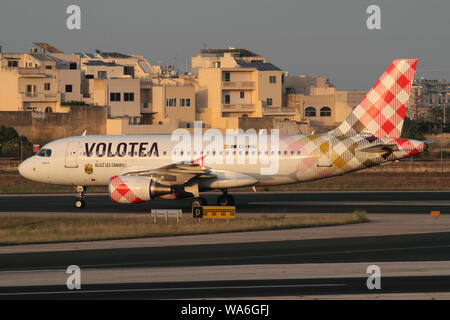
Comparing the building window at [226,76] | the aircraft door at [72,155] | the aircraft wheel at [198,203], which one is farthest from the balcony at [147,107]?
the aircraft wheel at [198,203]

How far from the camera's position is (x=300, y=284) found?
1820 cm

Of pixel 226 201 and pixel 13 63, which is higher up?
pixel 13 63

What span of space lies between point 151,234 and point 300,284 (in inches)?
416

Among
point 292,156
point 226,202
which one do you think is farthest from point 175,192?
point 292,156

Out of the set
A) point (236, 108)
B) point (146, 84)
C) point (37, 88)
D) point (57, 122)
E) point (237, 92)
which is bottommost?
point (57, 122)

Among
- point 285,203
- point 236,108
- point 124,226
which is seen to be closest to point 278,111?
point 236,108

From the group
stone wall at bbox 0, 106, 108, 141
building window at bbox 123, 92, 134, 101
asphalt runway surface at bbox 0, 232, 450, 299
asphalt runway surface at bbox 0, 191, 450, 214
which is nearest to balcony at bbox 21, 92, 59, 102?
stone wall at bbox 0, 106, 108, 141

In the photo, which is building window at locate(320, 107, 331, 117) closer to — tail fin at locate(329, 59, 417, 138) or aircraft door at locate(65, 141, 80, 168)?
tail fin at locate(329, 59, 417, 138)

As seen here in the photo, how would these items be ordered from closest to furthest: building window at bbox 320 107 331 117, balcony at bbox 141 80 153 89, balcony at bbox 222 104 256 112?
balcony at bbox 141 80 153 89, balcony at bbox 222 104 256 112, building window at bbox 320 107 331 117

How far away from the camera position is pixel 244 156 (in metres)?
37.1

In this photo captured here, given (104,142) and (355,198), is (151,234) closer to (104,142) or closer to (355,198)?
(104,142)

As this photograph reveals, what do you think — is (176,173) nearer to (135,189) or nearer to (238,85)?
(135,189)

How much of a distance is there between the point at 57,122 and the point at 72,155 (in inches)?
2092

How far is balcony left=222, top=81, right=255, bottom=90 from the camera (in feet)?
349
